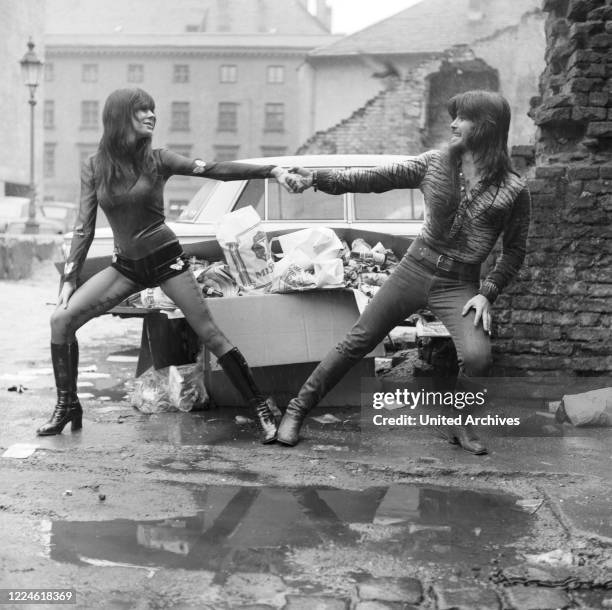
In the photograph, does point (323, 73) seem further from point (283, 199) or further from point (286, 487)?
point (286, 487)

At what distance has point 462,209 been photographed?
15.9 ft

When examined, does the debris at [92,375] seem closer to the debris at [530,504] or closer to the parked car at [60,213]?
the debris at [530,504]

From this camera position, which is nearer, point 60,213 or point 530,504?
point 530,504

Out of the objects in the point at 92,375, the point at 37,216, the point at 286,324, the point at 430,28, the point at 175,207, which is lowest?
the point at 175,207

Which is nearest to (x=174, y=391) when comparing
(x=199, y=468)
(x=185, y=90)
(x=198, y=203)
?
(x=199, y=468)

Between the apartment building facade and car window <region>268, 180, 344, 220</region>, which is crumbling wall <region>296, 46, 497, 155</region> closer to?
car window <region>268, 180, 344, 220</region>

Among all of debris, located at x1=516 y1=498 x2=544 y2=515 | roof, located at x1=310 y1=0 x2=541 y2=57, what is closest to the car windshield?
debris, located at x1=516 y1=498 x2=544 y2=515

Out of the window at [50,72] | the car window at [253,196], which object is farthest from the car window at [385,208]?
the window at [50,72]

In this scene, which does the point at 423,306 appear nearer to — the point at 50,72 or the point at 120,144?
the point at 120,144

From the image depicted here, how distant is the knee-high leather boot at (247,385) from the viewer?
5.39 m

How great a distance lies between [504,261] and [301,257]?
5.12 feet

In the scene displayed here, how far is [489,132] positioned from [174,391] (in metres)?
2.75

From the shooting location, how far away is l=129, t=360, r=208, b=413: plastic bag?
622 cm

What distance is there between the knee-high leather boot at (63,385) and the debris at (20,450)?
0.25 meters
